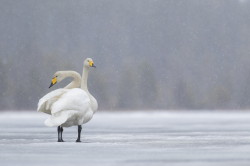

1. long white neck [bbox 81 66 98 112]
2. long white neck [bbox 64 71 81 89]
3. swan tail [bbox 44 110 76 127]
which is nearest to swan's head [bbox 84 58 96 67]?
long white neck [bbox 81 66 98 112]

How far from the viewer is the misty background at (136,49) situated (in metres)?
115

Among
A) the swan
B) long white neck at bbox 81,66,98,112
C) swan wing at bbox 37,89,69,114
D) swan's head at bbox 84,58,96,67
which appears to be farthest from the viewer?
swan's head at bbox 84,58,96,67

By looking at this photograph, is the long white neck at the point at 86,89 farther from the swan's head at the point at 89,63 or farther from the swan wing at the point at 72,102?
the swan wing at the point at 72,102

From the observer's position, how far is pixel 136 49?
414 feet

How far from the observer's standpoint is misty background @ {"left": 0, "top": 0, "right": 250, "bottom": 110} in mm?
114812

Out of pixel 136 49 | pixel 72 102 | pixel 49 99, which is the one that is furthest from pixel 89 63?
pixel 136 49

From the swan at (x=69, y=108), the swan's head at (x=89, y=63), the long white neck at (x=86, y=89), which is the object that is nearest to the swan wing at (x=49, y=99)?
the swan at (x=69, y=108)

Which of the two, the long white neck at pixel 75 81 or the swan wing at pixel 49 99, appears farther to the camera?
the long white neck at pixel 75 81

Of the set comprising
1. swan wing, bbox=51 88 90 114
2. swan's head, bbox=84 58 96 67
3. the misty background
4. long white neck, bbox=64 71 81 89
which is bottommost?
swan wing, bbox=51 88 90 114

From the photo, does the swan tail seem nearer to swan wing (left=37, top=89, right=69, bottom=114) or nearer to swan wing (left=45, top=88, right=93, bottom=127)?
swan wing (left=45, top=88, right=93, bottom=127)

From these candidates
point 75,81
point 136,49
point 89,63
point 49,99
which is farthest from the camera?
point 136,49

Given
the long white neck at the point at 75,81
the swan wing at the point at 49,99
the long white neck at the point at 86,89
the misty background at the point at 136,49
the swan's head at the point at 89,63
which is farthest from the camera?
the misty background at the point at 136,49

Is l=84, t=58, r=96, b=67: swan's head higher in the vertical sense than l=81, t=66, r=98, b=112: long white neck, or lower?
higher

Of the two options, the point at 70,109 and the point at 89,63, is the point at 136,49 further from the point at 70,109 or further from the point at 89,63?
the point at 70,109
